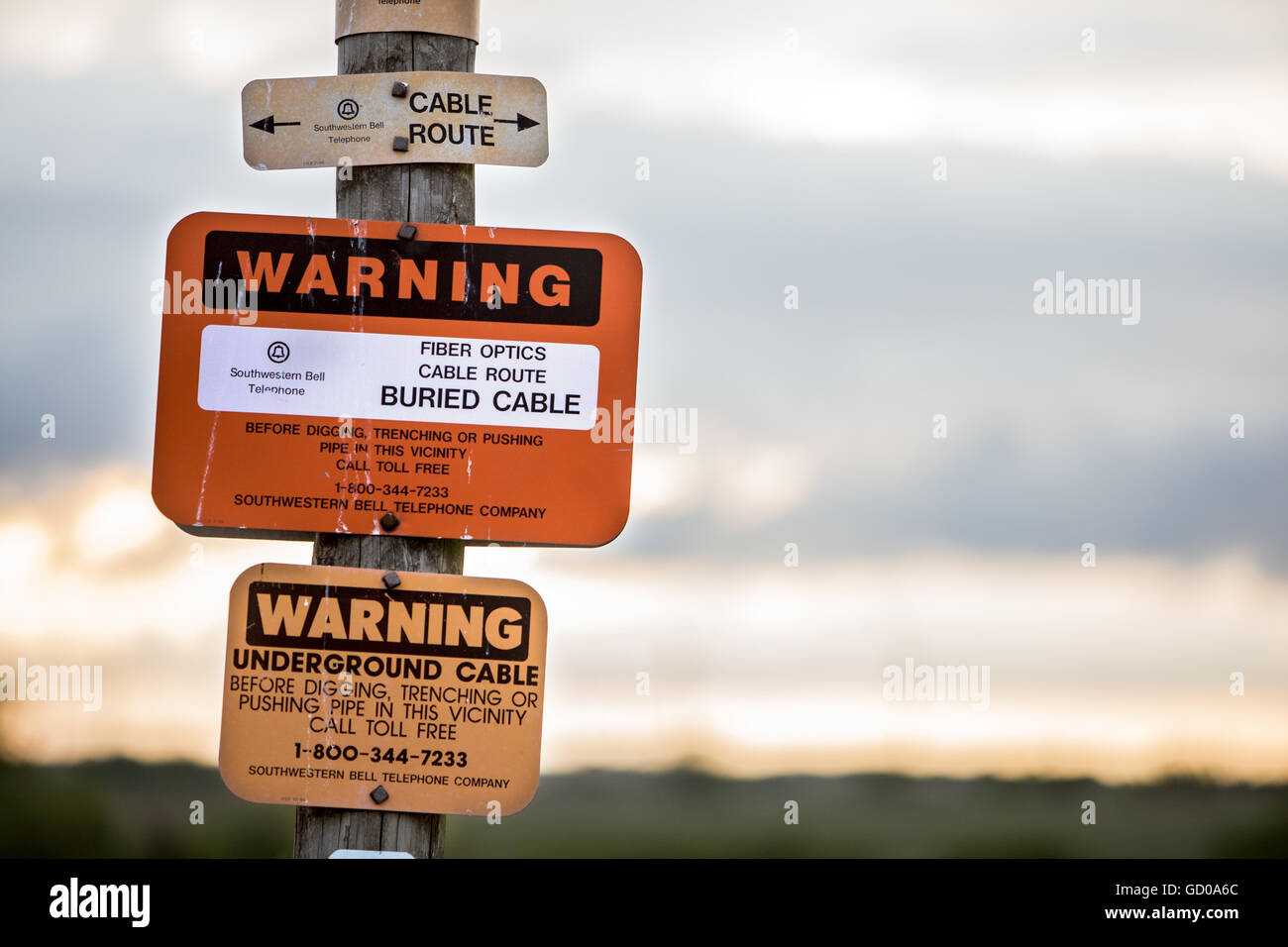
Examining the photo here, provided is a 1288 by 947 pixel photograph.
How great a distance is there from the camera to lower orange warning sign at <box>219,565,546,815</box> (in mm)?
3008

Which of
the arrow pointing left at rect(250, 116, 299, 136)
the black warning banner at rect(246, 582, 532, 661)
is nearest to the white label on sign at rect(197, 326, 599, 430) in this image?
the black warning banner at rect(246, 582, 532, 661)

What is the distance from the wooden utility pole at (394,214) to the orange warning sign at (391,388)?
6 centimetres

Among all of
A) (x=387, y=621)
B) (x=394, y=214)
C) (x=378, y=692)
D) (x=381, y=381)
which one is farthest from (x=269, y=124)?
(x=378, y=692)

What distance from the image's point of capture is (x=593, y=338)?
3.09 meters

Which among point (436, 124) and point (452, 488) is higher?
point (436, 124)

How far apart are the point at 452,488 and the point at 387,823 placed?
0.84m

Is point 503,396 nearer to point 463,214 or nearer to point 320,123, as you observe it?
point 463,214

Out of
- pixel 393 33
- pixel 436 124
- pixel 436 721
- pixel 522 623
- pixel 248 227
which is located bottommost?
pixel 436 721

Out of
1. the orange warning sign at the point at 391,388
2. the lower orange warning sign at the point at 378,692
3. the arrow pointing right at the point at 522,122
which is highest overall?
the arrow pointing right at the point at 522,122

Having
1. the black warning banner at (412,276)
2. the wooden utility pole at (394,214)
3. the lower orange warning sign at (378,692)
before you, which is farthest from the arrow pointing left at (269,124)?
the lower orange warning sign at (378,692)

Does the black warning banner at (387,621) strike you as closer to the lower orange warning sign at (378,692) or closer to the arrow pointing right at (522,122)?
the lower orange warning sign at (378,692)

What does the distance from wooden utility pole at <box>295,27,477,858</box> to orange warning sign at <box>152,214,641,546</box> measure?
62 millimetres

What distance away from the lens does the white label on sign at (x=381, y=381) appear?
3.05 meters

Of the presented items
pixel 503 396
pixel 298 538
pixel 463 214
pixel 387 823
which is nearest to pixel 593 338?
pixel 503 396
